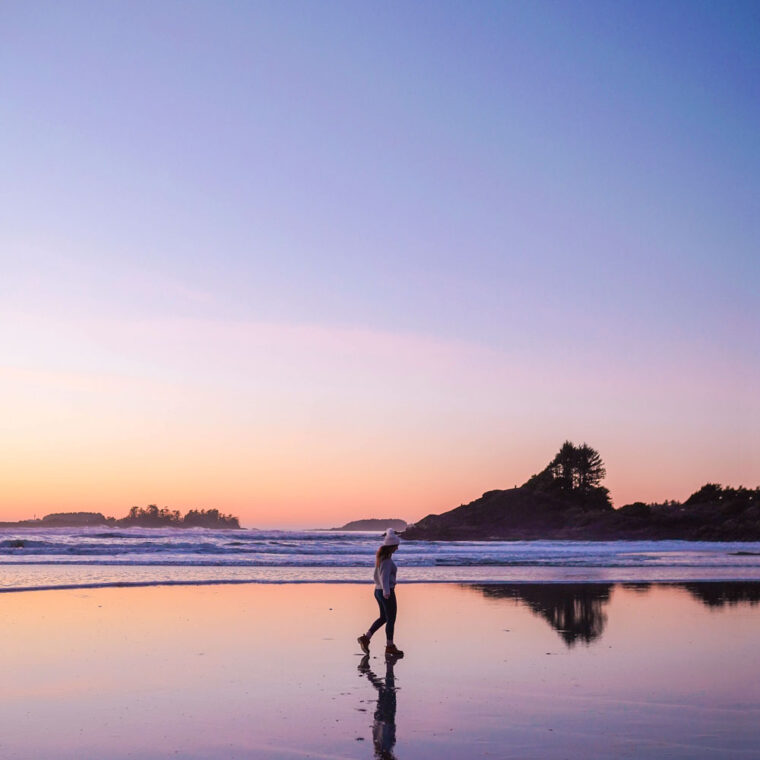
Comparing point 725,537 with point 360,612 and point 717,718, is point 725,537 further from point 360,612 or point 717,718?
point 717,718

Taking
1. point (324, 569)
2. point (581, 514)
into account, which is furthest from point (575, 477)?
point (324, 569)

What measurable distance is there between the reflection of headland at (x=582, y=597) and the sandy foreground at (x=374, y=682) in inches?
6.2

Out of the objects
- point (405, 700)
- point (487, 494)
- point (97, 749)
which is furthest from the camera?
point (487, 494)

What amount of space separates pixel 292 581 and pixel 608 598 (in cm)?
932

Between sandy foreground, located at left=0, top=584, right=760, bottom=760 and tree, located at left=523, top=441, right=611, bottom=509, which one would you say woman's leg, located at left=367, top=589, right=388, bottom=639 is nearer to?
sandy foreground, located at left=0, top=584, right=760, bottom=760

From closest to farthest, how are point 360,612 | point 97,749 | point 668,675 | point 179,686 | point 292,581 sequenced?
point 97,749, point 179,686, point 668,675, point 360,612, point 292,581

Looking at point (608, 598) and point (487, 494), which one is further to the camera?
point (487, 494)

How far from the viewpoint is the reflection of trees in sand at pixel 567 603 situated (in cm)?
1507

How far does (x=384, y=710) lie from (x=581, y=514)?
69679 millimetres

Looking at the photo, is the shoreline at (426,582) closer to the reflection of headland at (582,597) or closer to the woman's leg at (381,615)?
the reflection of headland at (582,597)

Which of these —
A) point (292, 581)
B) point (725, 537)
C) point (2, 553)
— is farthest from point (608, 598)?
point (725, 537)

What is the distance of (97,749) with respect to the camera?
24.9 feet

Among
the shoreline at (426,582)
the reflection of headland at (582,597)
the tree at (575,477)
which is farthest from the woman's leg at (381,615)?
the tree at (575,477)

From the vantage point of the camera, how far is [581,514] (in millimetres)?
75688
